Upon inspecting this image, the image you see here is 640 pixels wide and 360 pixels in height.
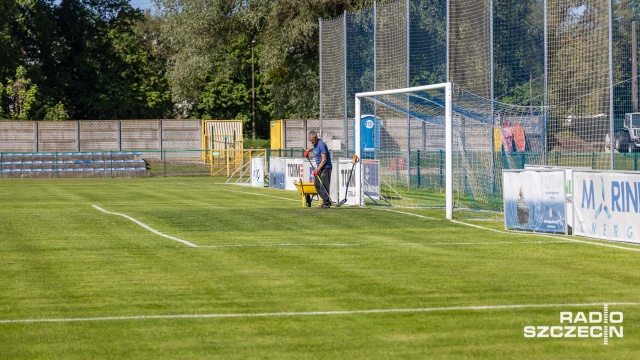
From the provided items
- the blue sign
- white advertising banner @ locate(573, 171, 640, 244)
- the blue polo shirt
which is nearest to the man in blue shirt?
the blue polo shirt

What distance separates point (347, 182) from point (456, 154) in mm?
2939

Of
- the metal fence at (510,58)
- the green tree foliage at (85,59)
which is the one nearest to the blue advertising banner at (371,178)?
the metal fence at (510,58)

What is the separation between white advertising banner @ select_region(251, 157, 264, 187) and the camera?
42.8 metres

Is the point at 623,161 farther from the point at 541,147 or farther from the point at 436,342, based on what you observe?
the point at 436,342

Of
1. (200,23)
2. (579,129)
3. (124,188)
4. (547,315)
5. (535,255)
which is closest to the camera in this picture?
(547,315)

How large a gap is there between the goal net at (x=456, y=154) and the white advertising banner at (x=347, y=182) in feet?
0.95

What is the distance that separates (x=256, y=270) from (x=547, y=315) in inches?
186

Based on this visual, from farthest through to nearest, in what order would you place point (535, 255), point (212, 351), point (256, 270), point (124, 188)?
point (124, 188) → point (535, 255) → point (256, 270) → point (212, 351)

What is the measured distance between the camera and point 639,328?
31.8ft

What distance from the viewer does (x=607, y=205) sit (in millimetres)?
17938

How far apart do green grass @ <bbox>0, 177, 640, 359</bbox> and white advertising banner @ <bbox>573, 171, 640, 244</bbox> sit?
1.50ft

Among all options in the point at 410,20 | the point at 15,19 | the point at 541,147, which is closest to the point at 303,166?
the point at 410,20

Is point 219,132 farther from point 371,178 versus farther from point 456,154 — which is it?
point 456,154

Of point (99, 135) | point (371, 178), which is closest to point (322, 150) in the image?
point (371, 178)
